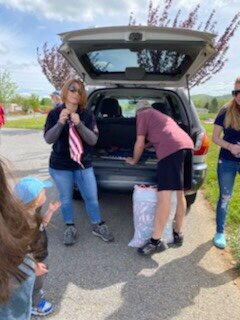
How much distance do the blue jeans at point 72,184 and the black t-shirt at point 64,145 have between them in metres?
0.06

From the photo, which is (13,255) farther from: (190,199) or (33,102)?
(33,102)

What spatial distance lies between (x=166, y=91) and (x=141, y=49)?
95cm

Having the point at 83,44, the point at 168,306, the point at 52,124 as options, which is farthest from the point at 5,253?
the point at 83,44

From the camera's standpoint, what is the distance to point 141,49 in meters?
3.96

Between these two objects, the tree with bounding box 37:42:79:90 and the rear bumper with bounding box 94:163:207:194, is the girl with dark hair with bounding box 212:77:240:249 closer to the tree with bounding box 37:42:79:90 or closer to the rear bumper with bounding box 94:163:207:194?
the rear bumper with bounding box 94:163:207:194

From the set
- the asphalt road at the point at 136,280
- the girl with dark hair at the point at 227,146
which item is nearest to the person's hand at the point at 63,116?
the asphalt road at the point at 136,280

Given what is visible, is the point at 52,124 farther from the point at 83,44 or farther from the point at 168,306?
the point at 168,306

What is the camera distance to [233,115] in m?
3.57

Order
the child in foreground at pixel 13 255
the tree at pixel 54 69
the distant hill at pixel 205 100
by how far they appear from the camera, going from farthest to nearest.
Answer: the tree at pixel 54 69 < the distant hill at pixel 205 100 < the child in foreground at pixel 13 255

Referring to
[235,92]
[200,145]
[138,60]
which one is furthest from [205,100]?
[235,92]

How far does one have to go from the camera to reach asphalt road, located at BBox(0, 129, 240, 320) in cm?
270

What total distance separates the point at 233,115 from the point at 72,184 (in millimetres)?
1820

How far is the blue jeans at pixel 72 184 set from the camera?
12.3 ft

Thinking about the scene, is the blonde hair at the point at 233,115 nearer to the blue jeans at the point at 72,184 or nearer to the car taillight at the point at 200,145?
the car taillight at the point at 200,145
